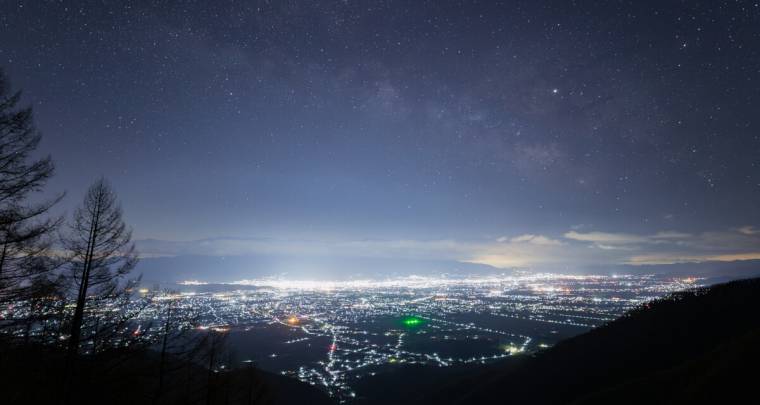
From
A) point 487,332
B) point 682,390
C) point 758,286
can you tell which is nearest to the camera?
point 682,390

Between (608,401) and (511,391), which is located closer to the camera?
(608,401)

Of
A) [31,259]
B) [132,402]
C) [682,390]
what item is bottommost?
[682,390]

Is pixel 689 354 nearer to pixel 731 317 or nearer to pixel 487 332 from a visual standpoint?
pixel 731 317

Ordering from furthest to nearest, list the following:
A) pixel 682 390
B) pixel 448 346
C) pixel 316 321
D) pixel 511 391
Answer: pixel 316 321
pixel 448 346
pixel 511 391
pixel 682 390

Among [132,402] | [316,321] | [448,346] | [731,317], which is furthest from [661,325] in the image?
[316,321]

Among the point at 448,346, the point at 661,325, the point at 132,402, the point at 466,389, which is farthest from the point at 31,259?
the point at 448,346

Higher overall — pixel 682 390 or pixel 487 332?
pixel 682 390
